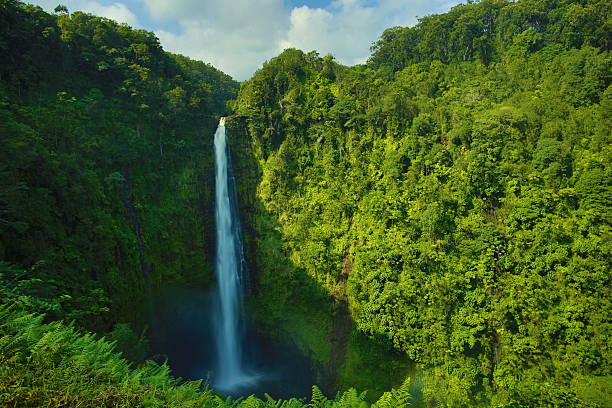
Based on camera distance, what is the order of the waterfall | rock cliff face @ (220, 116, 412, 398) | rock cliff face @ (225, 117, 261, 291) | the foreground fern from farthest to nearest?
rock cliff face @ (225, 117, 261, 291), the waterfall, rock cliff face @ (220, 116, 412, 398), the foreground fern

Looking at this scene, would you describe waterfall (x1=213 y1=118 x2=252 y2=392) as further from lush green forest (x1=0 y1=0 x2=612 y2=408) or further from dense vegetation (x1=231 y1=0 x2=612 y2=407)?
dense vegetation (x1=231 y1=0 x2=612 y2=407)

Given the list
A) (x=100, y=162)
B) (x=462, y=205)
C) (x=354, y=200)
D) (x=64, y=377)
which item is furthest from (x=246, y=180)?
(x=64, y=377)

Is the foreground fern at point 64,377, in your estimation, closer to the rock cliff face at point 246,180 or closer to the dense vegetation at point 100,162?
the dense vegetation at point 100,162


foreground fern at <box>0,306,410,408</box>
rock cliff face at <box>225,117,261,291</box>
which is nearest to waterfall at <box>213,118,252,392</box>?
rock cliff face at <box>225,117,261,291</box>

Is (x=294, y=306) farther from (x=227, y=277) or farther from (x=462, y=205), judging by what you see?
(x=462, y=205)

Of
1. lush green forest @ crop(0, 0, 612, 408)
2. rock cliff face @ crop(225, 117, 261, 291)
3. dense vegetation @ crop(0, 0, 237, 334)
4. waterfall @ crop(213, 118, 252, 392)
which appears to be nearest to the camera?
dense vegetation @ crop(0, 0, 237, 334)

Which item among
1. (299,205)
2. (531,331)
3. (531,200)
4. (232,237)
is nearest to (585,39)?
(531,200)

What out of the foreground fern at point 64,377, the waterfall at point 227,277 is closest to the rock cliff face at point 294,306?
the waterfall at point 227,277

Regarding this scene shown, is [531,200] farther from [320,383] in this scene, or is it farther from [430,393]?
[320,383]

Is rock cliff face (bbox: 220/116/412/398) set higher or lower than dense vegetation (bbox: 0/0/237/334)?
lower
